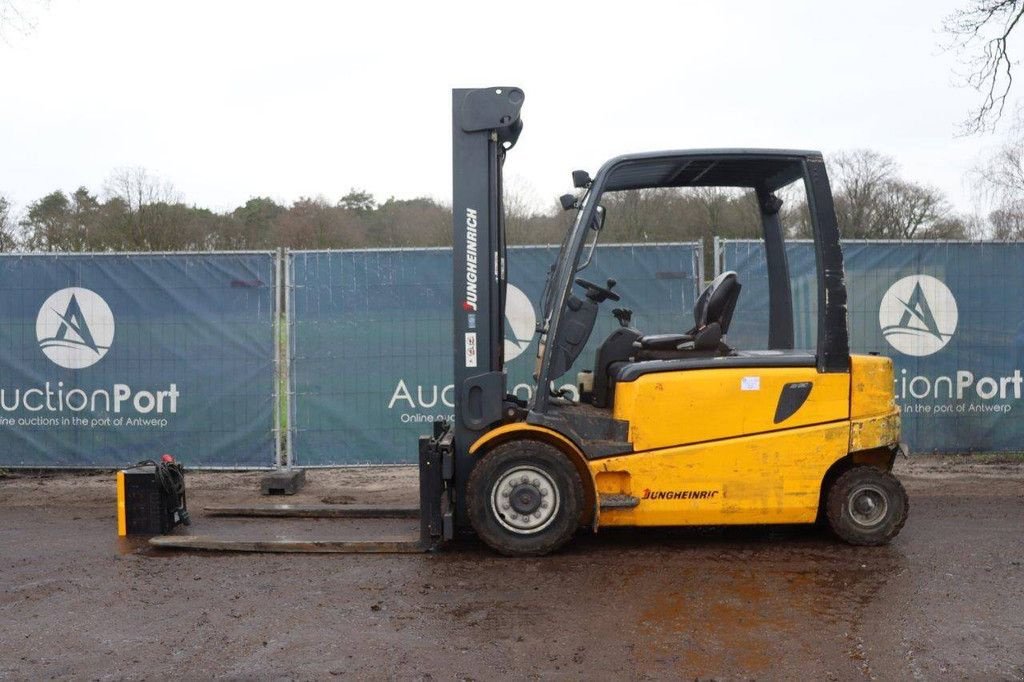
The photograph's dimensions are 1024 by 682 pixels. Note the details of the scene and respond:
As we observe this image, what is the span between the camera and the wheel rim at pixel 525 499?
21.0ft

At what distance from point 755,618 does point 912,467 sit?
19.3 ft

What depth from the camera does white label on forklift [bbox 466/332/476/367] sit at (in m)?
6.75

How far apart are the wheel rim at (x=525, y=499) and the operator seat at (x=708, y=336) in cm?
118

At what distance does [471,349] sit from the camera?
6758 millimetres

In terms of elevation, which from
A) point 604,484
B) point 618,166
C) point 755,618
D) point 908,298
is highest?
point 618,166

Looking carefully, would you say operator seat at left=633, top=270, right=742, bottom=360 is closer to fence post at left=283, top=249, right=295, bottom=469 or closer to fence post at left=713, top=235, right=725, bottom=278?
fence post at left=713, top=235, right=725, bottom=278

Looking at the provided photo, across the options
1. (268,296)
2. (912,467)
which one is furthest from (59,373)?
(912,467)

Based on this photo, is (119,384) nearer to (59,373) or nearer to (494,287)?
(59,373)

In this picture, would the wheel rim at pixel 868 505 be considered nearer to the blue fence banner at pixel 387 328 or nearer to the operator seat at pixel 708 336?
the operator seat at pixel 708 336

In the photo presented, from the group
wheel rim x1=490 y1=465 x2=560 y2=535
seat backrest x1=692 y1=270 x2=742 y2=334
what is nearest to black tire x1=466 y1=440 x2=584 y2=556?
wheel rim x1=490 y1=465 x2=560 y2=535

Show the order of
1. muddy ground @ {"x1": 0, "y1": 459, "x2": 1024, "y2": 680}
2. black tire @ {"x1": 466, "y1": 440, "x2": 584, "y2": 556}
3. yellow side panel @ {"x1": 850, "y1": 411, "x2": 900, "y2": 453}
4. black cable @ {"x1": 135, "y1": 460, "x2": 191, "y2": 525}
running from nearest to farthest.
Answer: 1. muddy ground @ {"x1": 0, "y1": 459, "x2": 1024, "y2": 680}
2. black tire @ {"x1": 466, "y1": 440, "x2": 584, "y2": 556}
3. yellow side panel @ {"x1": 850, "y1": 411, "x2": 900, "y2": 453}
4. black cable @ {"x1": 135, "y1": 460, "x2": 191, "y2": 525}

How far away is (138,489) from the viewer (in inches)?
291

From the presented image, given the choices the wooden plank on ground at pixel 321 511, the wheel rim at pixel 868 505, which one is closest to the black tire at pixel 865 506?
the wheel rim at pixel 868 505

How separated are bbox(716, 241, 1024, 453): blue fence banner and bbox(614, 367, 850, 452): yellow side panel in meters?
3.90
